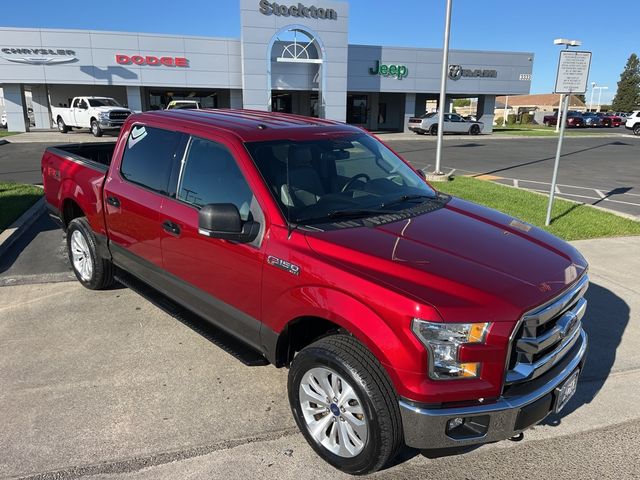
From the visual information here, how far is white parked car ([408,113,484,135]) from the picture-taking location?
3666 centimetres

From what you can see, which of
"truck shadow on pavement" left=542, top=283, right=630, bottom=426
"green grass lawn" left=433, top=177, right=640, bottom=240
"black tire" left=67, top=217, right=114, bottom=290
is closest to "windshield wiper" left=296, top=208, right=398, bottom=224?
"truck shadow on pavement" left=542, top=283, right=630, bottom=426

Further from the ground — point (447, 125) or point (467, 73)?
point (467, 73)

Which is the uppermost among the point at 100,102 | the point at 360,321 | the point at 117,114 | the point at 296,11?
the point at 296,11

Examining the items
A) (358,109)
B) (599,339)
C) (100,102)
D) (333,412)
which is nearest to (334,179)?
(333,412)

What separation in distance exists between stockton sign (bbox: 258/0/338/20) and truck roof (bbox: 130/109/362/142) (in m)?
31.4

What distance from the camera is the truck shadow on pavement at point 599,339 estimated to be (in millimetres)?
3605

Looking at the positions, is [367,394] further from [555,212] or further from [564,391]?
[555,212]

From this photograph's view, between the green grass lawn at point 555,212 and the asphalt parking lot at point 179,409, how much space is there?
3.25 metres

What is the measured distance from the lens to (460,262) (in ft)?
8.86

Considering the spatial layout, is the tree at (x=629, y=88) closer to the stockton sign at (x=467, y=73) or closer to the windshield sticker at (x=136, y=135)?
the stockton sign at (x=467, y=73)

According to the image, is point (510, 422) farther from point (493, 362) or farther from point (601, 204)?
point (601, 204)

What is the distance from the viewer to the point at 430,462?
9.64 ft

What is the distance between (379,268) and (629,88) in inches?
4463

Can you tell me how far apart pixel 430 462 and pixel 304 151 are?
7.15 ft
